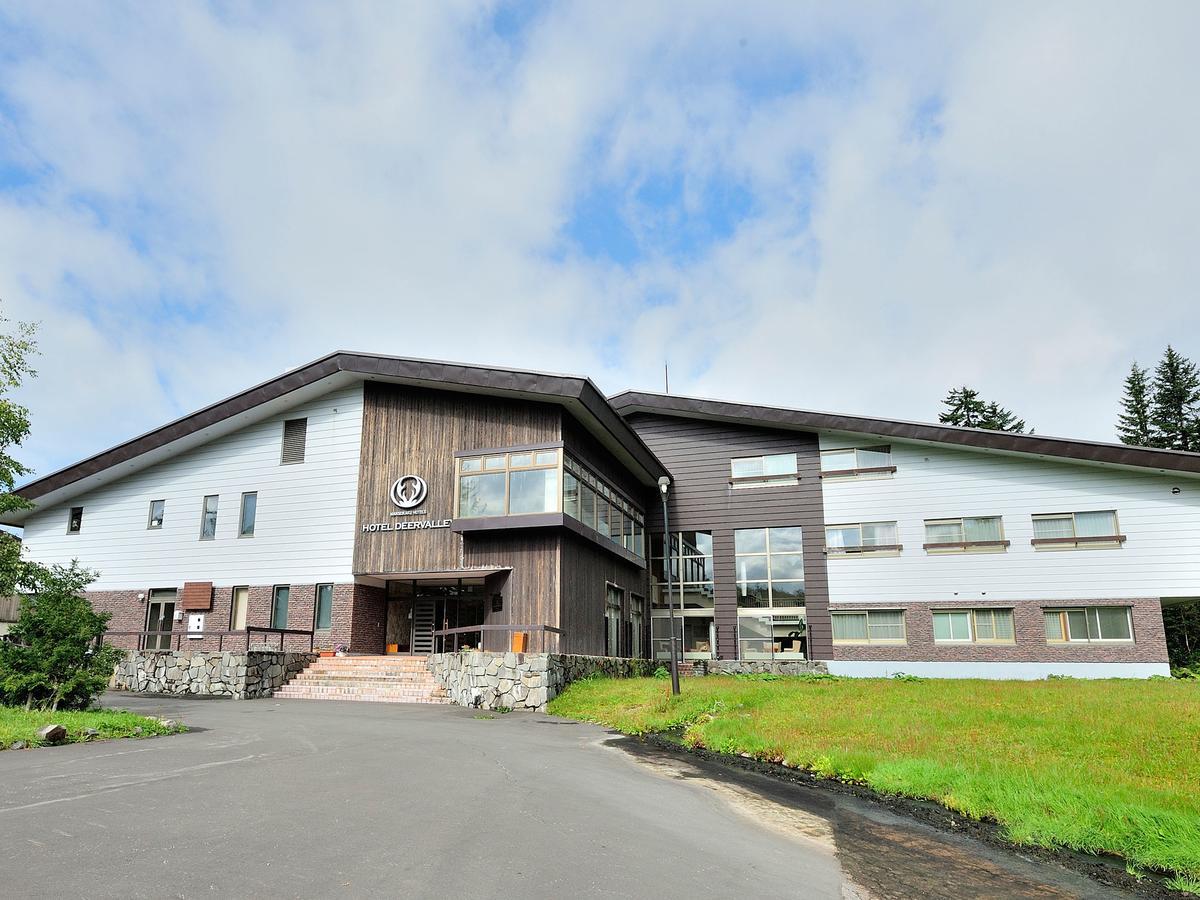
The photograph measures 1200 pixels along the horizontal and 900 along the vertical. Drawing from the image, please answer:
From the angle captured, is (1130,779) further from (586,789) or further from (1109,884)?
(586,789)

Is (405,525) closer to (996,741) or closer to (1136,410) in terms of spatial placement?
(996,741)

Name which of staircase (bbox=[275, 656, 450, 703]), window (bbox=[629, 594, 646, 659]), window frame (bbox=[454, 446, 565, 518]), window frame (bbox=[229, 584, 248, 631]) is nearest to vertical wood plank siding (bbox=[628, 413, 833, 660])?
window (bbox=[629, 594, 646, 659])

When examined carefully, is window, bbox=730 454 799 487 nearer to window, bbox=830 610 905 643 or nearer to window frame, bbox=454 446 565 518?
window, bbox=830 610 905 643

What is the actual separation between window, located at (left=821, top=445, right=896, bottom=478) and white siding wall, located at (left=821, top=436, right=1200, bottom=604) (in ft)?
0.78

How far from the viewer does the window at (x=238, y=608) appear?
23688 millimetres

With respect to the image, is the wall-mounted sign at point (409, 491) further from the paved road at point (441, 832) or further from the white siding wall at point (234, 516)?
the paved road at point (441, 832)

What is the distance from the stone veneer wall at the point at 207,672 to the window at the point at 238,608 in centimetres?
350

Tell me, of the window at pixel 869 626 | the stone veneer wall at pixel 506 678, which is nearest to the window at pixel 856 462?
the window at pixel 869 626

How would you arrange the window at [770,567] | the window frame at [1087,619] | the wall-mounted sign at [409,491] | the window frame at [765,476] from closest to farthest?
the wall-mounted sign at [409,491], the window frame at [1087,619], the window at [770,567], the window frame at [765,476]


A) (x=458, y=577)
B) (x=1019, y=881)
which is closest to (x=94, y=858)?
(x=1019, y=881)

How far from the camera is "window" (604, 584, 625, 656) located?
74.9 feet

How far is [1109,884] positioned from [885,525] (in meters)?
20.4

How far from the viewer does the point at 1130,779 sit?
795 cm

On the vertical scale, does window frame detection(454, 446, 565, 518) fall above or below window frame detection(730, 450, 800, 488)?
below
